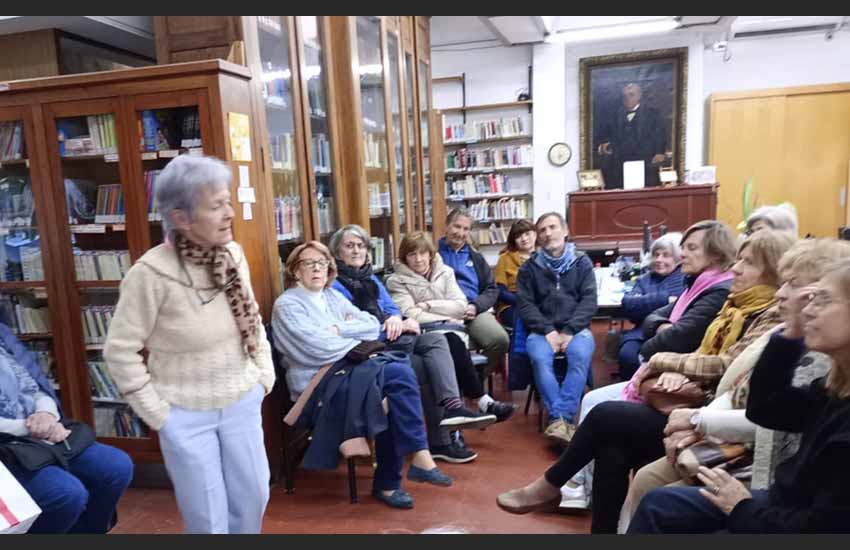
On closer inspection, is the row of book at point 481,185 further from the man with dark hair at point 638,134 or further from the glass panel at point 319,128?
the glass panel at point 319,128

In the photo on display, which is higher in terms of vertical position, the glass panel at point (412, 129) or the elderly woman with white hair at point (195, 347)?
the glass panel at point (412, 129)

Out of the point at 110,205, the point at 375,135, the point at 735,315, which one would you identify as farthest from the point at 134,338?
the point at 375,135

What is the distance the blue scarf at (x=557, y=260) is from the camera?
131 inches

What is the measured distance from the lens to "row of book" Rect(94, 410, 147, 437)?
2.79 metres

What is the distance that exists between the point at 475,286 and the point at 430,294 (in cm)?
48

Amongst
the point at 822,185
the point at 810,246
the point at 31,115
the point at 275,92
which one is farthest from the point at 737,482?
the point at 822,185

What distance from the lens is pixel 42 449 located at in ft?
5.88

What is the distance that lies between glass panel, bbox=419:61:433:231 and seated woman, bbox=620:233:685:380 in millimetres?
2594

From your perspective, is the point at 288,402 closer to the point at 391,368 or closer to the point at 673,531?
the point at 391,368

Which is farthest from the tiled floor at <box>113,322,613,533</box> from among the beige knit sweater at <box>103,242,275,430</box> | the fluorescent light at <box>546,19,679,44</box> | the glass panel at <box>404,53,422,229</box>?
the fluorescent light at <box>546,19,679,44</box>

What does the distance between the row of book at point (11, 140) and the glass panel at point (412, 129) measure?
283 centimetres

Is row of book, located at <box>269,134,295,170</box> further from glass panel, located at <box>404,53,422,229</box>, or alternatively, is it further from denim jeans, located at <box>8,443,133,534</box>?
glass panel, located at <box>404,53,422,229</box>

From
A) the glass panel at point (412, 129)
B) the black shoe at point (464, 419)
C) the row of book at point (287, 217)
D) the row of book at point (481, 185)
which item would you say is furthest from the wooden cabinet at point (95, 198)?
the row of book at point (481, 185)

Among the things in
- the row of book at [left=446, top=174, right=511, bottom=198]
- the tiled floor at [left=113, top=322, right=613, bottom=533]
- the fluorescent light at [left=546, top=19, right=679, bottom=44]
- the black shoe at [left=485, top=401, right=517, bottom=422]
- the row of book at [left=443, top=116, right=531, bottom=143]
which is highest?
the fluorescent light at [left=546, top=19, right=679, bottom=44]
